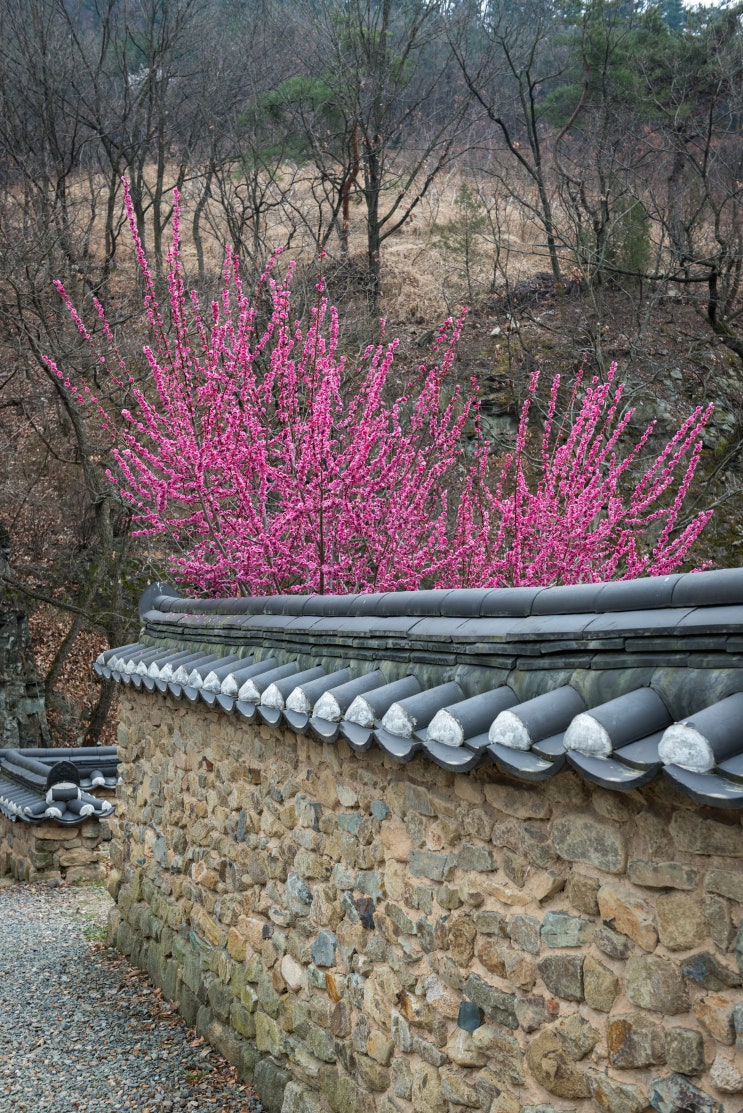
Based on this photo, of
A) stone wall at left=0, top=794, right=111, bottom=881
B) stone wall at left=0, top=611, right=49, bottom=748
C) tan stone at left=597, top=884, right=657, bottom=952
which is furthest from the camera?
stone wall at left=0, top=611, right=49, bottom=748

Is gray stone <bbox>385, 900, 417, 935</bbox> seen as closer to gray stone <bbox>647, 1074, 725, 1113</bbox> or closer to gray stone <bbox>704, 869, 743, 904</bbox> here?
gray stone <bbox>647, 1074, 725, 1113</bbox>

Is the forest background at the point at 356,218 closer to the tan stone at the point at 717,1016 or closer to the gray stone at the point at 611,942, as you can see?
the gray stone at the point at 611,942

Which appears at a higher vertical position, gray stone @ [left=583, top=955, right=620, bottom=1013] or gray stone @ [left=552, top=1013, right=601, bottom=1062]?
gray stone @ [left=583, top=955, right=620, bottom=1013]

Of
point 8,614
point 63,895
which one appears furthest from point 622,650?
point 8,614

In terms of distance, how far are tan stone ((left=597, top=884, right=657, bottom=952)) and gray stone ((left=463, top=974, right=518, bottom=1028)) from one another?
49 centimetres

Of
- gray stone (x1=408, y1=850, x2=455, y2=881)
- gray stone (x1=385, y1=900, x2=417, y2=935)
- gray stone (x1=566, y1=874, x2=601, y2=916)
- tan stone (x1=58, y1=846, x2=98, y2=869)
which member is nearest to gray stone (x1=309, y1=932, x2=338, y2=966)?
gray stone (x1=385, y1=900, x2=417, y2=935)

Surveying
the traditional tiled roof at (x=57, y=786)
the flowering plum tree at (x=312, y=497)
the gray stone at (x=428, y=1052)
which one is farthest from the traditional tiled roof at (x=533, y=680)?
the traditional tiled roof at (x=57, y=786)

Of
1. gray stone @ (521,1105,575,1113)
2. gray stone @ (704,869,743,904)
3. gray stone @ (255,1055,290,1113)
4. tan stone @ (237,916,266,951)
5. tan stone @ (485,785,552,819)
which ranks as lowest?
gray stone @ (255,1055,290,1113)

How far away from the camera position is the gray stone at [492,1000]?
2625 millimetres

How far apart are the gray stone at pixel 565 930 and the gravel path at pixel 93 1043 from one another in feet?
7.25

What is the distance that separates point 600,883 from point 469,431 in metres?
12.7

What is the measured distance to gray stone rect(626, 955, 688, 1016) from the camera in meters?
2.12

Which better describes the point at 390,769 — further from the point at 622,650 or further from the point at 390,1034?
the point at 622,650

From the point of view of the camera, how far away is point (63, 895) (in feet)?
29.8
